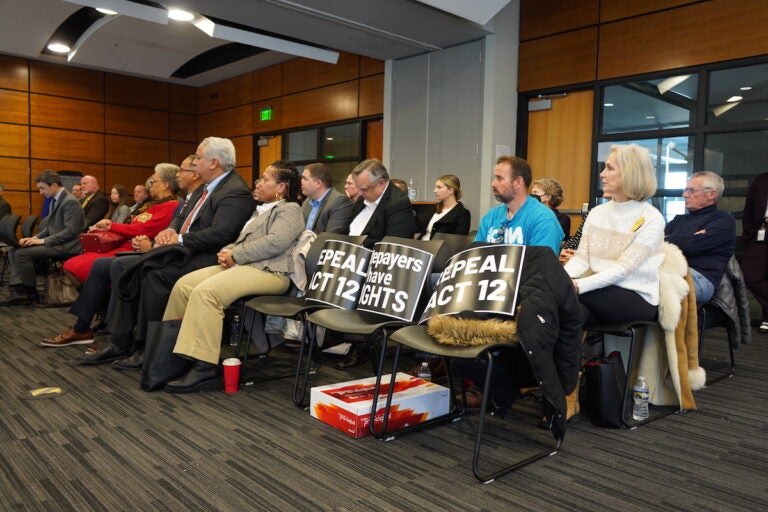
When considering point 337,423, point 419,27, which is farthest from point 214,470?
point 419,27

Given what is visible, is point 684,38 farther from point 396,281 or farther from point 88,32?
point 88,32

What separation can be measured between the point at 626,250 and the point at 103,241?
358 centimetres

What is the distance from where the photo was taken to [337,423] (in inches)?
101

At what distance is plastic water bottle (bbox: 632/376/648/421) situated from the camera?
274 centimetres

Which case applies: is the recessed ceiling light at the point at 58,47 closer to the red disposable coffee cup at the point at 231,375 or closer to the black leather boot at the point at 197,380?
the black leather boot at the point at 197,380

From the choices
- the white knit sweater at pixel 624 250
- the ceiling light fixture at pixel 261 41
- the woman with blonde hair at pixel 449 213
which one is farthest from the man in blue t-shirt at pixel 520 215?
the ceiling light fixture at pixel 261 41

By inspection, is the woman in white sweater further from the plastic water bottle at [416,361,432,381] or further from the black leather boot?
the black leather boot

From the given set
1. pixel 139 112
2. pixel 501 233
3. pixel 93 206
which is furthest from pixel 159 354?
pixel 139 112

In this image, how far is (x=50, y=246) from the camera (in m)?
5.42

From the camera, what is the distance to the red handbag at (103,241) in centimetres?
424

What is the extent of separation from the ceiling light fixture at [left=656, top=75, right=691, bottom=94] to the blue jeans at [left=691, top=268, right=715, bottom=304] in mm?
2912

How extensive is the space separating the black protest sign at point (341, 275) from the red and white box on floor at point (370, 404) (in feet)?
1.45

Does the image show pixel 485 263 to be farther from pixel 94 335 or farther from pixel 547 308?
pixel 94 335

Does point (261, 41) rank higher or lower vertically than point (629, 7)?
higher
